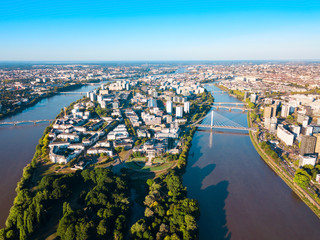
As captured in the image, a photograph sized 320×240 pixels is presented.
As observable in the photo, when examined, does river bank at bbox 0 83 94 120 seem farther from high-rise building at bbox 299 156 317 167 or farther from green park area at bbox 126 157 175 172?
high-rise building at bbox 299 156 317 167

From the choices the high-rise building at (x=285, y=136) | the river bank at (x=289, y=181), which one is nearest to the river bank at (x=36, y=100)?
the river bank at (x=289, y=181)

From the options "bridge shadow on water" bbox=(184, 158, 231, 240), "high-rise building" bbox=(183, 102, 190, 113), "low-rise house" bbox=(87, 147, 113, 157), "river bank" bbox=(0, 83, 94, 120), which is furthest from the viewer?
"river bank" bbox=(0, 83, 94, 120)

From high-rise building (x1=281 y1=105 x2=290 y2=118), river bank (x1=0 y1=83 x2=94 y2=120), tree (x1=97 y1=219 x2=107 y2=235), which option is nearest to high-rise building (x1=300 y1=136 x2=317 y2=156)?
high-rise building (x1=281 y1=105 x2=290 y2=118)

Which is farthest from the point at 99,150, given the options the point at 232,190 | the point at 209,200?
the point at 232,190

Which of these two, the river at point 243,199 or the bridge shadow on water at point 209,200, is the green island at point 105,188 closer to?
the bridge shadow on water at point 209,200

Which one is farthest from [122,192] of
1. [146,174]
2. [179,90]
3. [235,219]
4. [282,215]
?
[179,90]

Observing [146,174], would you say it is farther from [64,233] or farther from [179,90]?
[179,90]

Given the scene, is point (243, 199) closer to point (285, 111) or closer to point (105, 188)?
point (105, 188)

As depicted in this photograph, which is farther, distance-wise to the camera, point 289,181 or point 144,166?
point 144,166
